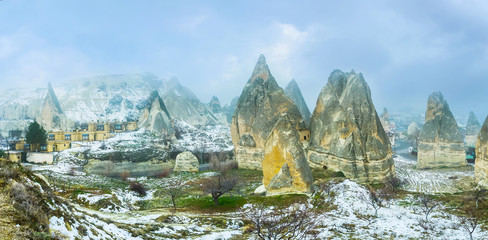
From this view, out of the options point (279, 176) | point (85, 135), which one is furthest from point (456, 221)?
point (85, 135)

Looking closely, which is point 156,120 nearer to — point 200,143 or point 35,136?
point 200,143

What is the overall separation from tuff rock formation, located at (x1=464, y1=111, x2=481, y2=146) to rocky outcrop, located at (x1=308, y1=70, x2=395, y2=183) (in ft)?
169

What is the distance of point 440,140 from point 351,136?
76.8ft

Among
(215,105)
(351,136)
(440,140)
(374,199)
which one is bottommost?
(374,199)

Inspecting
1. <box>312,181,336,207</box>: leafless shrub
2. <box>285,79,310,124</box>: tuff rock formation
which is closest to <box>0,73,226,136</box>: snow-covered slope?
<box>285,79,310,124</box>: tuff rock formation

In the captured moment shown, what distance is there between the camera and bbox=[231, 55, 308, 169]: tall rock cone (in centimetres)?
4591

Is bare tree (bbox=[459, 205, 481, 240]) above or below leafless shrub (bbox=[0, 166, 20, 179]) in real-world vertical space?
below

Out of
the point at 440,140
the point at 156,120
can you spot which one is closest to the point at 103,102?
the point at 156,120

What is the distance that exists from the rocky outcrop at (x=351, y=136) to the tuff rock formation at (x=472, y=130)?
5140 centimetres

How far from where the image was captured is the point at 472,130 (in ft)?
244

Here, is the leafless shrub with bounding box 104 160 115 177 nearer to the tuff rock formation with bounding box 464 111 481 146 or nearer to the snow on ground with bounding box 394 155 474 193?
the snow on ground with bounding box 394 155 474 193

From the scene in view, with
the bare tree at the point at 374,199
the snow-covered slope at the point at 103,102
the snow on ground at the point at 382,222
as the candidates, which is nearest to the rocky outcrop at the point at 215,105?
the snow-covered slope at the point at 103,102

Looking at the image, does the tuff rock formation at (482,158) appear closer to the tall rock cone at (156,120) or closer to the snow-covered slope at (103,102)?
the tall rock cone at (156,120)

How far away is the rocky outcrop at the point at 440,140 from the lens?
47.8m
